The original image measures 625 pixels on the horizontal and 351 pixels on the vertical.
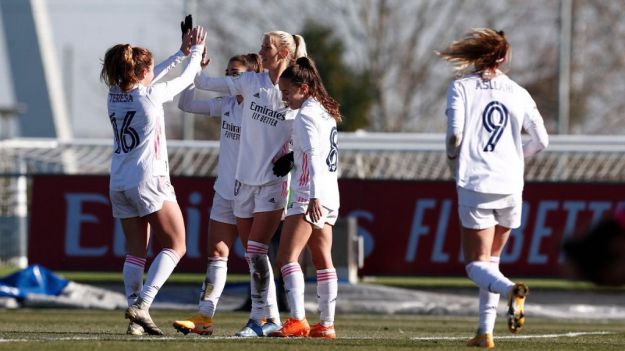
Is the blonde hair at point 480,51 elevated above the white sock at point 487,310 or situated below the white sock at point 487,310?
above

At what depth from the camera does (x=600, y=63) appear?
54.0m

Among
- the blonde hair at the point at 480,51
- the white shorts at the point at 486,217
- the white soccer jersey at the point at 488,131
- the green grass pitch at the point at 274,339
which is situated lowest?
the green grass pitch at the point at 274,339

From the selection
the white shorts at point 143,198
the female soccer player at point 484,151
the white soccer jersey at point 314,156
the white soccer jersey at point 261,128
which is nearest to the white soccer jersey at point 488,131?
the female soccer player at point 484,151

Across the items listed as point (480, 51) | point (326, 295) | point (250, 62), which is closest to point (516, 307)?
point (480, 51)

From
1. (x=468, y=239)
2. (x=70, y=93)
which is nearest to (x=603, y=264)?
(x=468, y=239)

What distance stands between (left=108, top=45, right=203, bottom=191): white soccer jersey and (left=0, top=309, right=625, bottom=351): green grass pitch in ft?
3.91

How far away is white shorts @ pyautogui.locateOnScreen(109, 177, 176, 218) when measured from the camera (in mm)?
10297

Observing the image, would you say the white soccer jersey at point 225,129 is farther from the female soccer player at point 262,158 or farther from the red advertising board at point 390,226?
the red advertising board at point 390,226

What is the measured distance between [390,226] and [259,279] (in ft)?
33.1

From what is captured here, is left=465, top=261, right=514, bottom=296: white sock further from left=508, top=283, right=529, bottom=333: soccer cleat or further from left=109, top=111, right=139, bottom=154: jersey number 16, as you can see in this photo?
left=109, top=111, right=139, bottom=154: jersey number 16

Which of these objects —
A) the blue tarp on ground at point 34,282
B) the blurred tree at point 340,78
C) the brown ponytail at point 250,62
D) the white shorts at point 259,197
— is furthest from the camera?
the blurred tree at point 340,78

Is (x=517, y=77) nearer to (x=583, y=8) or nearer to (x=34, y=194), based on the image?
(x=583, y=8)

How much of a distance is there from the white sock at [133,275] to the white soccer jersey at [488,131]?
2.65 meters

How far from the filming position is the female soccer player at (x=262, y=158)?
10.5 metres
